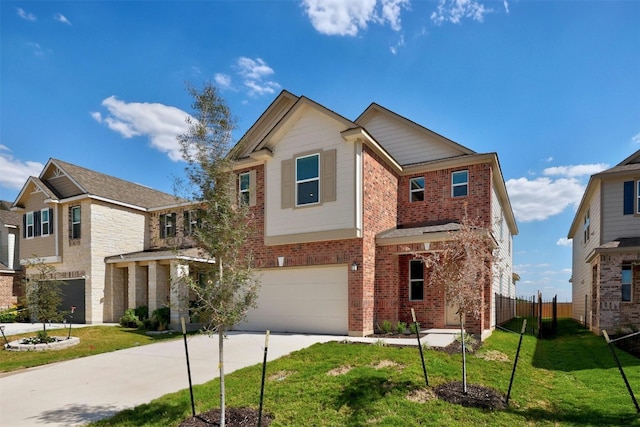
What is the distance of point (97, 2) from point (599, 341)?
19013 mm

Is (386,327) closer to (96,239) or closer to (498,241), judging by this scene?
(498,241)

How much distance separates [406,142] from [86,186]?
1725 cm

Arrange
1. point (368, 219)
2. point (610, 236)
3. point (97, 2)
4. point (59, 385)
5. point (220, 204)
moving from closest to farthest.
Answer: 1. point (220, 204)
2. point (59, 385)
3. point (97, 2)
4. point (368, 219)
5. point (610, 236)

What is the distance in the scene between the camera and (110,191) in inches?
874

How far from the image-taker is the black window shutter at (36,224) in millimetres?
23031

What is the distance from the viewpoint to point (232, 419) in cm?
607

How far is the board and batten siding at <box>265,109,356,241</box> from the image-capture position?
1300 centimetres

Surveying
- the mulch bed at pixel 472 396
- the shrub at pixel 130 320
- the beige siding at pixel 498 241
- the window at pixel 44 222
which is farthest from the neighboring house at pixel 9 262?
the beige siding at pixel 498 241

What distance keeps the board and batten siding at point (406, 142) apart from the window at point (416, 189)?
2.80 feet

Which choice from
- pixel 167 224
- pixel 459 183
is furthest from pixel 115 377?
pixel 167 224

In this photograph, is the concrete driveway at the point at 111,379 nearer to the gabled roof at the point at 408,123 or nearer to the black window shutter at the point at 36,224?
the gabled roof at the point at 408,123

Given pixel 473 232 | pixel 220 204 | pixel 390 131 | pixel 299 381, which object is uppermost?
pixel 390 131

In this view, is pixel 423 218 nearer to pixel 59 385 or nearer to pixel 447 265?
pixel 447 265

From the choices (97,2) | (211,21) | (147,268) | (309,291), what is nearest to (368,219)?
(309,291)
